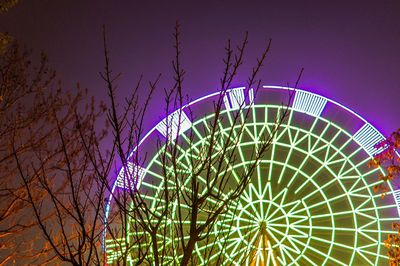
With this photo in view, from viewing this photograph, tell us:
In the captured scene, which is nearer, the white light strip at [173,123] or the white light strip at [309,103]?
the white light strip at [173,123]

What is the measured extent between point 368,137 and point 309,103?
5.26ft

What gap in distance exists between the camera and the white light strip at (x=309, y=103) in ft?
43.4

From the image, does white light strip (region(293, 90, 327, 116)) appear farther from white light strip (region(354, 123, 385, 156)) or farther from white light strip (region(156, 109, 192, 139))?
white light strip (region(156, 109, 192, 139))

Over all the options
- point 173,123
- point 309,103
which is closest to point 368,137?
point 309,103

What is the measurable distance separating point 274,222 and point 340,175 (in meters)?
2.02

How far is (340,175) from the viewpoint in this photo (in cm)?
1362

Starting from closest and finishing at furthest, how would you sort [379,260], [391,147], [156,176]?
1. [391,147]
2. [379,260]
3. [156,176]

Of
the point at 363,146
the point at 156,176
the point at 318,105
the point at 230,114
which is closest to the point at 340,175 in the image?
the point at 363,146

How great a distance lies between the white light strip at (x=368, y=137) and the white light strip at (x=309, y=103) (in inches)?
41.9

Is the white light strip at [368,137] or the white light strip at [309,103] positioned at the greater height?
the white light strip at [309,103]

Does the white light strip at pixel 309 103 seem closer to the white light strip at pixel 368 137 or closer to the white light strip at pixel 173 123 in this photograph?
the white light strip at pixel 368 137

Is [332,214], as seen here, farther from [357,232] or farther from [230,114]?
[230,114]

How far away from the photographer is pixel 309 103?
1346 centimetres

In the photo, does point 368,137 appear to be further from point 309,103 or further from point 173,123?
point 173,123
